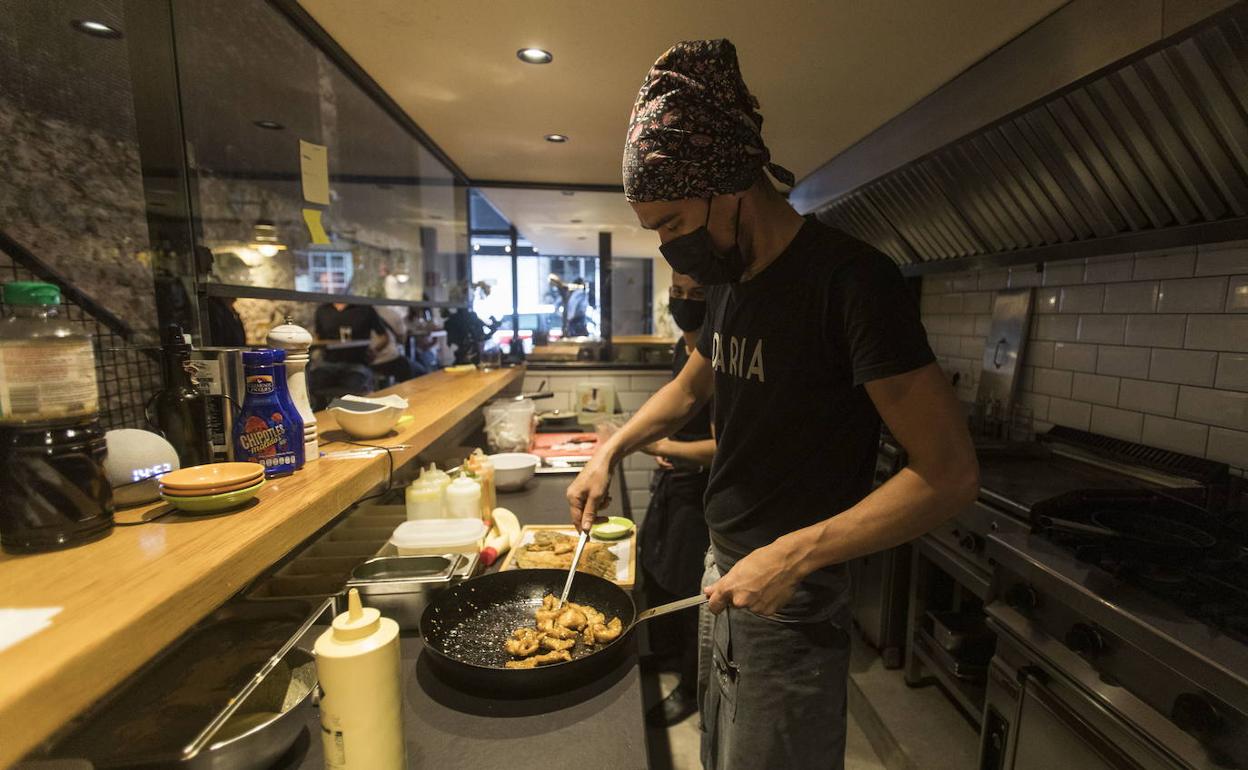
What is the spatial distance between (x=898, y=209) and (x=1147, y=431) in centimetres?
132

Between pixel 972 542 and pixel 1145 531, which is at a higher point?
pixel 1145 531

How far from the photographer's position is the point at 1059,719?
1.36m

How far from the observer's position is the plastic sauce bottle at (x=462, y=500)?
5.20 feet

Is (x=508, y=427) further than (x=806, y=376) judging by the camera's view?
Yes

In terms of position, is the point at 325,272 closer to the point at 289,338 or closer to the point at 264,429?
the point at 289,338

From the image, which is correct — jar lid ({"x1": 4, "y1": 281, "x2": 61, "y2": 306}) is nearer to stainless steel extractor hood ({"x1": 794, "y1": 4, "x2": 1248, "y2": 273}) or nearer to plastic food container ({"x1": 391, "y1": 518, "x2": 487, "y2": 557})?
plastic food container ({"x1": 391, "y1": 518, "x2": 487, "y2": 557})

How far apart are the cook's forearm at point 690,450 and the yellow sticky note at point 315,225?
1.32 m

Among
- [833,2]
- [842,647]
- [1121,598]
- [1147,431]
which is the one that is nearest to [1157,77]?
[833,2]

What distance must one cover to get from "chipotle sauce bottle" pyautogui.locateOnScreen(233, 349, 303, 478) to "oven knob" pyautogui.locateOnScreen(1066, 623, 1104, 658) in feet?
5.65

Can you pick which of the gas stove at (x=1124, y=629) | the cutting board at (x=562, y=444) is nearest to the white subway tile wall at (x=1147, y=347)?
the gas stove at (x=1124, y=629)

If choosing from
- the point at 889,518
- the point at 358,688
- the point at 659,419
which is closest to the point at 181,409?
the point at 358,688

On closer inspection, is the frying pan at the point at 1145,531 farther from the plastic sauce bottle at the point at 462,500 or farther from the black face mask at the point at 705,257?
the plastic sauce bottle at the point at 462,500

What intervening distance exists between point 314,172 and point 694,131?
118cm

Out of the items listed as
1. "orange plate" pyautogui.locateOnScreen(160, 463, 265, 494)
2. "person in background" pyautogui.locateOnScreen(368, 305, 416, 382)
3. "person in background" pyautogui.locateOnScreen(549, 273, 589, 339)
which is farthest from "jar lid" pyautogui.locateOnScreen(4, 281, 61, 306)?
"person in background" pyautogui.locateOnScreen(549, 273, 589, 339)
